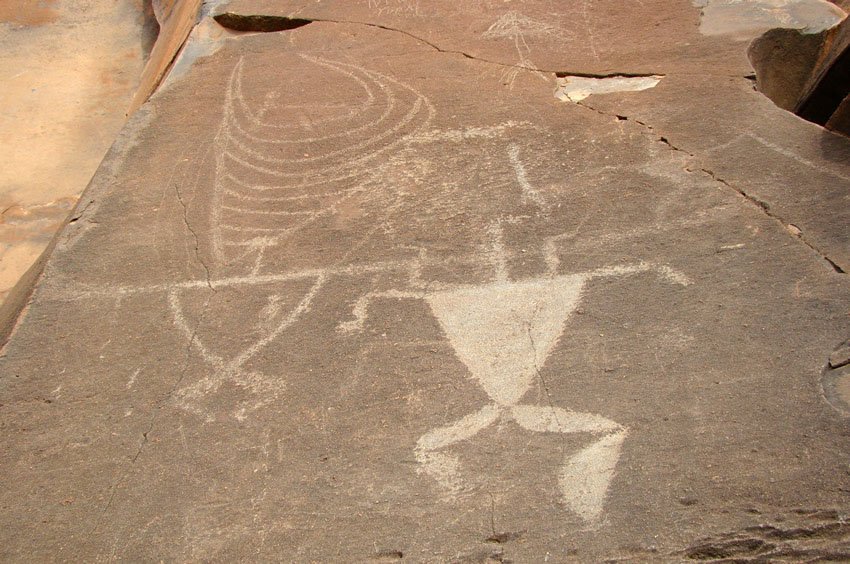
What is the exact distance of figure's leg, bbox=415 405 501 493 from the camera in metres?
1.63

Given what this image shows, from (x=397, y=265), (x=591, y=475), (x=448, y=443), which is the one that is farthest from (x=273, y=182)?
(x=591, y=475)

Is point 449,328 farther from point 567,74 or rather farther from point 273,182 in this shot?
point 567,74

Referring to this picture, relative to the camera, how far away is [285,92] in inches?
115

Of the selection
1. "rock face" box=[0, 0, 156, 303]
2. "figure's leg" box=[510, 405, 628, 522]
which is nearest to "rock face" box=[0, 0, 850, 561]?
"figure's leg" box=[510, 405, 628, 522]

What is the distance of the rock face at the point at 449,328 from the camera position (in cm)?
157

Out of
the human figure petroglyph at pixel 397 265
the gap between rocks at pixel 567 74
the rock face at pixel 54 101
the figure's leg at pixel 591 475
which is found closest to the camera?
the figure's leg at pixel 591 475

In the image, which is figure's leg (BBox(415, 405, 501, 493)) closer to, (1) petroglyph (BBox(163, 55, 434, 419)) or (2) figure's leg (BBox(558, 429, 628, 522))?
(2) figure's leg (BBox(558, 429, 628, 522))

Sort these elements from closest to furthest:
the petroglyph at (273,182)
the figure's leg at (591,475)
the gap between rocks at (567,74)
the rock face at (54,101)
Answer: the figure's leg at (591,475), the petroglyph at (273,182), the gap between rocks at (567,74), the rock face at (54,101)

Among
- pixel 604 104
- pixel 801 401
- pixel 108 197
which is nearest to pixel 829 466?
pixel 801 401

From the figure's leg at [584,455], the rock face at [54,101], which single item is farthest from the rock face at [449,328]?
the rock face at [54,101]

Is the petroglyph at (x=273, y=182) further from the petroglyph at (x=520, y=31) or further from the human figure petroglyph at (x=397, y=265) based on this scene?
the petroglyph at (x=520, y=31)

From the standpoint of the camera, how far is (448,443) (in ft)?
5.55

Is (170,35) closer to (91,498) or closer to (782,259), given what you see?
(91,498)

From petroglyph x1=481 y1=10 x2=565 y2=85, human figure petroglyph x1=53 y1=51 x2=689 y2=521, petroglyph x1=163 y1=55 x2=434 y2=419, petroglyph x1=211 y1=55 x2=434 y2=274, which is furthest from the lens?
petroglyph x1=481 y1=10 x2=565 y2=85
